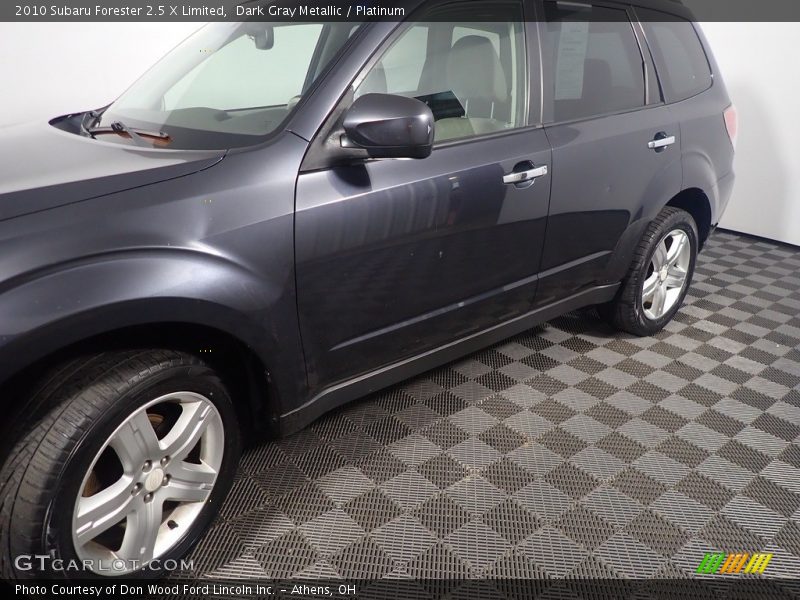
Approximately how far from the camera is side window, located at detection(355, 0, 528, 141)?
1842mm

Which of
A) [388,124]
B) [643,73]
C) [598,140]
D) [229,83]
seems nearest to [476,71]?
[598,140]

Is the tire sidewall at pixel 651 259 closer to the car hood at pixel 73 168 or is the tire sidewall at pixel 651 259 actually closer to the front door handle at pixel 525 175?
the front door handle at pixel 525 175

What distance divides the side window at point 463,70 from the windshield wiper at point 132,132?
587 mm

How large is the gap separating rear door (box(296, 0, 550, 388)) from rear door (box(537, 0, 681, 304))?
0.09 metres

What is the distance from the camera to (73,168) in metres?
1.45

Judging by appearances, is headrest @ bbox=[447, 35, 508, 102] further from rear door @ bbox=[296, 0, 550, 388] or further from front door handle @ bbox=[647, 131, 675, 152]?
front door handle @ bbox=[647, 131, 675, 152]

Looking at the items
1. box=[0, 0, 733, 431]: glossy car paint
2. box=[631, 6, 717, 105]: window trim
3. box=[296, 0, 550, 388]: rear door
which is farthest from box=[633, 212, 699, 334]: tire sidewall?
box=[296, 0, 550, 388]: rear door

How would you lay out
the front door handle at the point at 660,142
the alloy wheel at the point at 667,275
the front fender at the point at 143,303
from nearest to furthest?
the front fender at the point at 143,303
the front door handle at the point at 660,142
the alloy wheel at the point at 667,275

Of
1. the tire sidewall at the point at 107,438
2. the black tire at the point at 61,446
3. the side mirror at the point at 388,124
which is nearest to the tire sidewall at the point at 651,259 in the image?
the side mirror at the point at 388,124

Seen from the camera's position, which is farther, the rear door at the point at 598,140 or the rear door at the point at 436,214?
the rear door at the point at 598,140

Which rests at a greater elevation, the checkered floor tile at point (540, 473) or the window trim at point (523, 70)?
the window trim at point (523, 70)

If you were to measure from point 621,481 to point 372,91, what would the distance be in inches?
53.8

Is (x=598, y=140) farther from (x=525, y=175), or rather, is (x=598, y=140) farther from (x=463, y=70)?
(x=463, y=70)

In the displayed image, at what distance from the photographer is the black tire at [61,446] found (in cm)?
125
